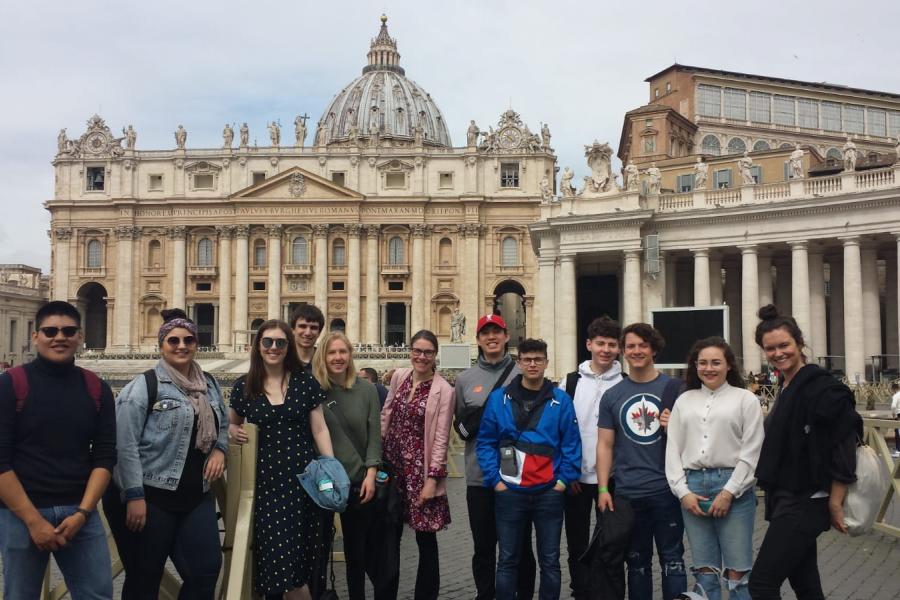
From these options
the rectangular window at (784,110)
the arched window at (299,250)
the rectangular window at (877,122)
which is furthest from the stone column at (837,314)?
the arched window at (299,250)

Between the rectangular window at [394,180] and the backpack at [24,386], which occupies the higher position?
the rectangular window at [394,180]

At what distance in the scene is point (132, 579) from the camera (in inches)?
223

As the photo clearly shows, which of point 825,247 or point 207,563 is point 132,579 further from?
point 825,247

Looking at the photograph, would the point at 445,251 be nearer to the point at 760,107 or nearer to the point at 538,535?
the point at 760,107

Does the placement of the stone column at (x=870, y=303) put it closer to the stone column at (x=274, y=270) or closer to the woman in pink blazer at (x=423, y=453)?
the woman in pink blazer at (x=423, y=453)

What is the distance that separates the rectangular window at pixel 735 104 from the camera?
59.0 metres

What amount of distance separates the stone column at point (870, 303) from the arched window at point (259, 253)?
5226cm

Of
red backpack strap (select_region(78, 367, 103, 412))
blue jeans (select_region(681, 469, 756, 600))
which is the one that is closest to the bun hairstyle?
blue jeans (select_region(681, 469, 756, 600))

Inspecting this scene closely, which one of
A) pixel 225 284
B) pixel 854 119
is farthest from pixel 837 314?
pixel 225 284

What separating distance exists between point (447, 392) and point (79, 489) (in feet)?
9.87

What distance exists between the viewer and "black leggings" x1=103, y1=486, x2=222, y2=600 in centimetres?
562

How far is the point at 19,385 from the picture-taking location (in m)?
5.12

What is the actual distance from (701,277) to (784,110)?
→ 1444 inches

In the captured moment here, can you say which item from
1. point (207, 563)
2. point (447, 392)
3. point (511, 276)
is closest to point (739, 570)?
point (447, 392)
